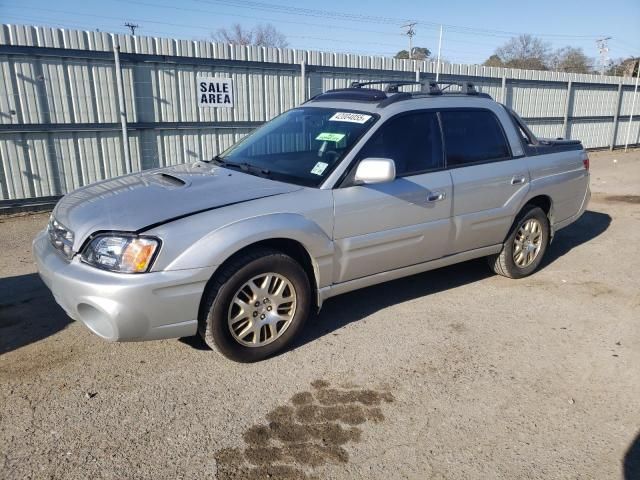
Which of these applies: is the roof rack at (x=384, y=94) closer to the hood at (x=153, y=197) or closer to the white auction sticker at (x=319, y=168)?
the white auction sticker at (x=319, y=168)

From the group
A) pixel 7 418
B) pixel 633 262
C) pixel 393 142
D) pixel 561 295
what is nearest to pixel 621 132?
pixel 633 262

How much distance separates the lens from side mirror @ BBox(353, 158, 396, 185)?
3.66 meters

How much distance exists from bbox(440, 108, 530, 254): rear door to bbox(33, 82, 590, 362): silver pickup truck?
1 centimetres

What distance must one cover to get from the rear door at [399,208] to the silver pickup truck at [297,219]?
0.01m

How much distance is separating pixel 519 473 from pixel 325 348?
1615 millimetres

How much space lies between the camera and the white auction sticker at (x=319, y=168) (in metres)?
3.87

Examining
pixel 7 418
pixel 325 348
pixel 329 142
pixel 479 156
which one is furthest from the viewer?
pixel 479 156

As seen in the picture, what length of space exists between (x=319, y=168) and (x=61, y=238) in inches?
73.2

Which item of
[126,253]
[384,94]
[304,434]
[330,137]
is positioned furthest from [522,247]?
[126,253]

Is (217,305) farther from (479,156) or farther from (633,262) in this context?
(633,262)

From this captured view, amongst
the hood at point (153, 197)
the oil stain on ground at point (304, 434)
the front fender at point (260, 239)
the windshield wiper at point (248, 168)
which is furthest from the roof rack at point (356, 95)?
the oil stain on ground at point (304, 434)

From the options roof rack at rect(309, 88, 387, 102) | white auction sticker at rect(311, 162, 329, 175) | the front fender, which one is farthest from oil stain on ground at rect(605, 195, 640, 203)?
the front fender

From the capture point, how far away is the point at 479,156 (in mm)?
4770

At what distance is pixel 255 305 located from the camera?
3521 millimetres
